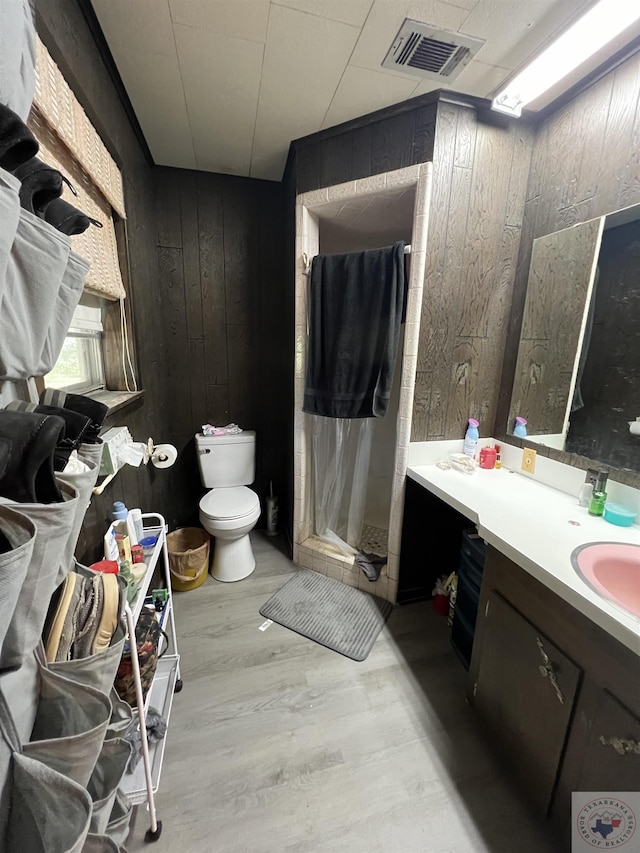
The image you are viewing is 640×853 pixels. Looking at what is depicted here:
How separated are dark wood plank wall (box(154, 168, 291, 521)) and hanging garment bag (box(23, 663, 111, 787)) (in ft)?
5.91

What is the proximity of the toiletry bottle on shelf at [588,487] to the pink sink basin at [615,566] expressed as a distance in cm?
30

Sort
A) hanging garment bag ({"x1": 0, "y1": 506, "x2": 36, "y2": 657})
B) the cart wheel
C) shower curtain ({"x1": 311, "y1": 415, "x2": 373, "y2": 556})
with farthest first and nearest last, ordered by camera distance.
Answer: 1. shower curtain ({"x1": 311, "y1": 415, "x2": 373, "y2": 556})
2. the cart wheel
3. hanging garment bag ({"x1": 0, "y1": 506, "x2": 36, "y2": 657})

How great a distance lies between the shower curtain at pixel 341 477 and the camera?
198 cm

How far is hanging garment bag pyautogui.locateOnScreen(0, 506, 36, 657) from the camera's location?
1.22ft

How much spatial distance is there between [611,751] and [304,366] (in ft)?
5.65

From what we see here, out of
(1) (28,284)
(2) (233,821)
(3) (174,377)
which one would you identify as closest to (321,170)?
(3) (174,377)

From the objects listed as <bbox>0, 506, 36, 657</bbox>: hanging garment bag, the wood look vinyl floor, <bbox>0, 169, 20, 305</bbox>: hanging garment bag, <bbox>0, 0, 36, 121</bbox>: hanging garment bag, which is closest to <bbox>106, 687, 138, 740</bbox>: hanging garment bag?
<bbox>0, 506, 36, 657</bbox>: hanging garment bag

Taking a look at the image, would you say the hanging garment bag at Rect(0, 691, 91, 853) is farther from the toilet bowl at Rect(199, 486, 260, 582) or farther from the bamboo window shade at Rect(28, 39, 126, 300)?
the toilet bowl at Rect(199, 486, 260, 582)

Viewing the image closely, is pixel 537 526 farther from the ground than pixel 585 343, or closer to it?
closer to it

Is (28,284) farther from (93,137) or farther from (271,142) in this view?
(271,142)

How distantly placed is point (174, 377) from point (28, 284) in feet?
5.80

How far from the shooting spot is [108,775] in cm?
66

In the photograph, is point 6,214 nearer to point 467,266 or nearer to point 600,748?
point 600,748

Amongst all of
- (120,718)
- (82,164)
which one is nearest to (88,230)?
(82,164)
